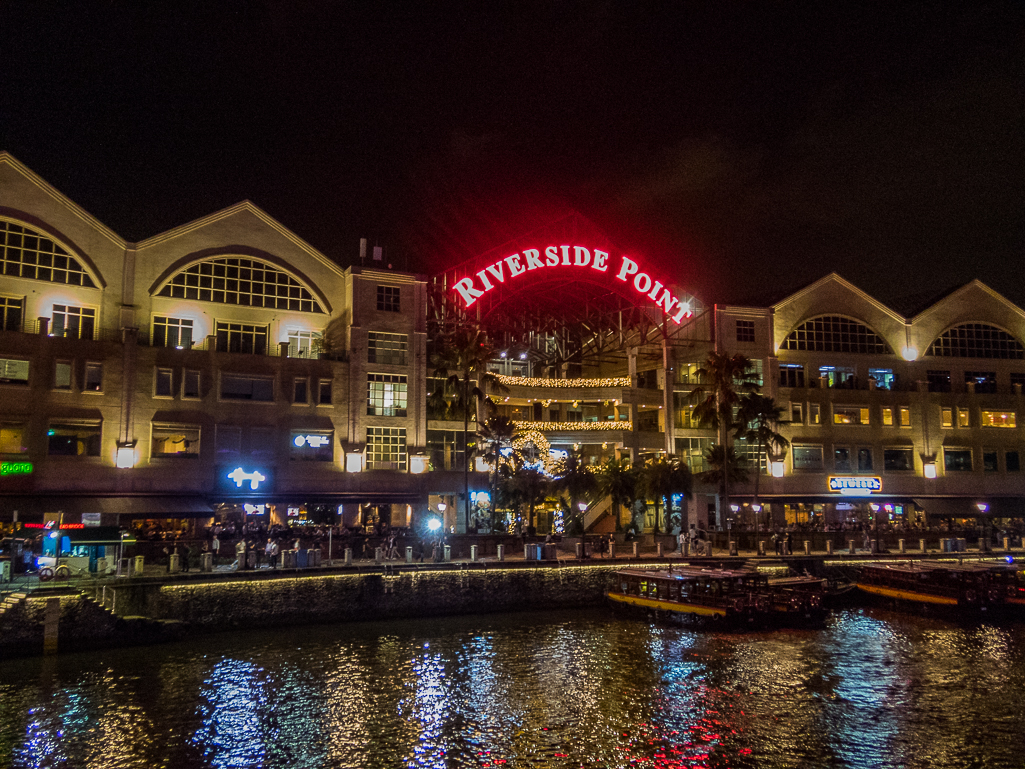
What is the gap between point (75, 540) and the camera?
37.8m

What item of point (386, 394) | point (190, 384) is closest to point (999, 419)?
point (386, 394)

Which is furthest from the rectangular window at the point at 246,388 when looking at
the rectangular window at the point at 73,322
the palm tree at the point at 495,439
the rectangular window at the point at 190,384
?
the palm tree at the point at 495,439

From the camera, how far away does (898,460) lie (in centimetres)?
6969

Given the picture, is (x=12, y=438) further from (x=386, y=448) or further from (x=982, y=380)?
(x=982, y=380)

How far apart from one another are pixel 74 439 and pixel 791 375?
54115 mm

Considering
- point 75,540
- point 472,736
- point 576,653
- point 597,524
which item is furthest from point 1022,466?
point 75,540

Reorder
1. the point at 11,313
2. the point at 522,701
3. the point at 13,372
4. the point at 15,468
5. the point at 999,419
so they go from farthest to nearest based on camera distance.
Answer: the point at 999,419
the point at 11,313
the point at 13,372
the point at 15,468
the point at 522,701

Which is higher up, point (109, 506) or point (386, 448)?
point (386, 448)

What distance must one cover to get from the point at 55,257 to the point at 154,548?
2162 centimetres

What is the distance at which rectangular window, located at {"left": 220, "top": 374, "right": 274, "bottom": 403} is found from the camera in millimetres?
53184

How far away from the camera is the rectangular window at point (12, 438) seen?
152ft

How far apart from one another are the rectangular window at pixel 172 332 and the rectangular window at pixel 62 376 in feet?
18.0

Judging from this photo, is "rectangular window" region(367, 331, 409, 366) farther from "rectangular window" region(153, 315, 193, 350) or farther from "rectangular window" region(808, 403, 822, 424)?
"rectangular window" region(808, 403, 822, 424)

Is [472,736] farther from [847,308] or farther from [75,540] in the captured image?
[847,308]
